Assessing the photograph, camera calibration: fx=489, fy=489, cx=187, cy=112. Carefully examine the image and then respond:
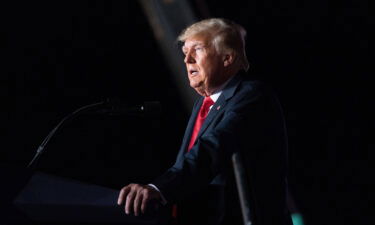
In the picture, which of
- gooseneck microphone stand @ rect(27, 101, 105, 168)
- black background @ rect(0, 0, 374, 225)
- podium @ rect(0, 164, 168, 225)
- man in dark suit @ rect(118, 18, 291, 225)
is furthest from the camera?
black background @ rect(0, 0, 374, 225)

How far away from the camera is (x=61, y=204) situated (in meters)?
0.91

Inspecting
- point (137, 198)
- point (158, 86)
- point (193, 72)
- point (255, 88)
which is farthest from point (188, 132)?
point (158, 86)

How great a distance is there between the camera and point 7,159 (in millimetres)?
2979

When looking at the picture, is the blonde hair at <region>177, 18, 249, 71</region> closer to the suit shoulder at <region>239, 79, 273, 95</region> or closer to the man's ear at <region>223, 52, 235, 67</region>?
the man's ear at <region>223, 52, 235, 67</region>

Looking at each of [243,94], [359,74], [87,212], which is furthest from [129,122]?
[87,212]

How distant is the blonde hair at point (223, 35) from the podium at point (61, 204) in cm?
92

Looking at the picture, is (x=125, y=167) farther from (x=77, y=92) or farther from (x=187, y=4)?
(x=187, y=4)

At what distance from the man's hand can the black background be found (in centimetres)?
177

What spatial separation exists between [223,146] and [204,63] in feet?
1.79

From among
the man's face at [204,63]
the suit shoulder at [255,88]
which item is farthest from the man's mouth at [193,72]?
the suit shoulder at [255,88]

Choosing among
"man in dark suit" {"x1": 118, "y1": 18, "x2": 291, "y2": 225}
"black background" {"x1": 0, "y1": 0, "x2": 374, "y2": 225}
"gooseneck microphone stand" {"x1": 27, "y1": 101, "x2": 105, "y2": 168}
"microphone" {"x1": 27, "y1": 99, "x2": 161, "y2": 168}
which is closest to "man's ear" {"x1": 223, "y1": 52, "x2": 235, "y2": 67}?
"man in dark suit" {"x1": 118, "y1": 18, "x2": 291, "y2": 225}

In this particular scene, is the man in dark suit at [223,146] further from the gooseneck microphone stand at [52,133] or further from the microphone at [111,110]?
the gooseneck microphone stand at [52,133]

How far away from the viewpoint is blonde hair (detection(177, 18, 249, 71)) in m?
1.77

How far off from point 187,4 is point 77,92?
0.90 meters
